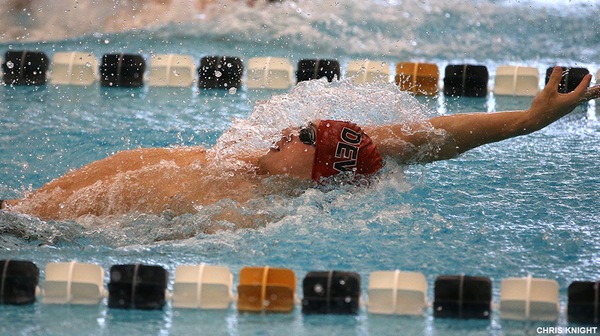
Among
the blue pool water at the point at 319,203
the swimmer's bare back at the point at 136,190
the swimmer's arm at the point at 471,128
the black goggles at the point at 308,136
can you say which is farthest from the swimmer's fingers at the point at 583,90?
the swimmer's bare back at the point at 136,190

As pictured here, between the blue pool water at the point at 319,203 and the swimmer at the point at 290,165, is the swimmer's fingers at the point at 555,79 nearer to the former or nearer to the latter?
the swimmer at the point at 290,165

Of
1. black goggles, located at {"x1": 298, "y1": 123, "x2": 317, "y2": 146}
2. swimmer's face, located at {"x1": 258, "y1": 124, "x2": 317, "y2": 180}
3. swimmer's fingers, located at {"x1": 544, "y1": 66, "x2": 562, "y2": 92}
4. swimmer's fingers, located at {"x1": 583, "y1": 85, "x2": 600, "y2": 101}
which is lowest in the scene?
swimmer's face, located at {"x1": 258, "y1": 124, "x2": 317, "y2": 180}

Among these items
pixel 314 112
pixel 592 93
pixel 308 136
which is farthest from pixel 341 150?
pixel 592 93

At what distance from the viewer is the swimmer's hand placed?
250 centimetres

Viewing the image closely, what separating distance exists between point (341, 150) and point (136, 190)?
0.60 metres

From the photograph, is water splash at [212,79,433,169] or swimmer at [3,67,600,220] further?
water splash at [212,79,433,169]

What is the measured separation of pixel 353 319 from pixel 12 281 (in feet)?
2.75

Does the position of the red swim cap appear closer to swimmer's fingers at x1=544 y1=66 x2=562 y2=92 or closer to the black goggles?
the black goggles

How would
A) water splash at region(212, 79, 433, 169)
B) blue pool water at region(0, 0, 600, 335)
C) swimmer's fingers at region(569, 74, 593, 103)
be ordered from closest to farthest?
1. blue pool water at region(0, 0, 600, 335)
2. swimmer's fingers at region(569, 74, 593, 103)
3. water splash at region(212, 79, 433, 169)

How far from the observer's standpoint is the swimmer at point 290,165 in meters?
2.53

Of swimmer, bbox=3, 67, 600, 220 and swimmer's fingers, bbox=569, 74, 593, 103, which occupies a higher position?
swimmer's fingers, bbox=569, 74, 593, 103

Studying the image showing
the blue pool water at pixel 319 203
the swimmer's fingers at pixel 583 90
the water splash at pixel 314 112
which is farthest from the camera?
the water splash at pixel 314 112

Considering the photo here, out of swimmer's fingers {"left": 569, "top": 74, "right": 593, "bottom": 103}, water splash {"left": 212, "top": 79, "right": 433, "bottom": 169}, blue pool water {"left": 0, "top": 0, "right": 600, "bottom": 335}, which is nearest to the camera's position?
blue pool water {"left": 0, "top": 0, "right": 600, "bottom": 335}

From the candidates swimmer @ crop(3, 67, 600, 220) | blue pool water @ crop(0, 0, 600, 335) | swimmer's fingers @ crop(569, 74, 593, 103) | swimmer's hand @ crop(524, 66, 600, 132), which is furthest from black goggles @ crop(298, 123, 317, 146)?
swimmer's fingers @ crop(569, 74, 593, 103)
